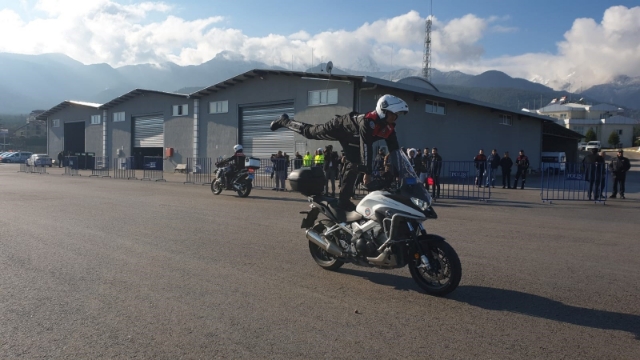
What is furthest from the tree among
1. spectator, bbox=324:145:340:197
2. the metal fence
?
the metal fence

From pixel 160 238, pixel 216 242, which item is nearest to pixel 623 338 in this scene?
pixel 216 242

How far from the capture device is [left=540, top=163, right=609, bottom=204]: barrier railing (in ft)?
51.0

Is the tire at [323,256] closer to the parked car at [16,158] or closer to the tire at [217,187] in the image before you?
the tire at [217,187]

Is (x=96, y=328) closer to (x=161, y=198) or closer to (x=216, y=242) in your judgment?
(x=216, y=242)

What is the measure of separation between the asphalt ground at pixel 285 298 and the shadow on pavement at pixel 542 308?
19 millimetres

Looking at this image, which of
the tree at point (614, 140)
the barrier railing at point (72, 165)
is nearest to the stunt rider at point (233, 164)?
the barrier railing at point (72, 165)

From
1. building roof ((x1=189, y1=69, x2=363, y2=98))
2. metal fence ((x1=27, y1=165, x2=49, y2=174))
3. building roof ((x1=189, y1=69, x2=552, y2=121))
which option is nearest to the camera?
building roof ((x1=189, y1=69, x2=552, y2=121))

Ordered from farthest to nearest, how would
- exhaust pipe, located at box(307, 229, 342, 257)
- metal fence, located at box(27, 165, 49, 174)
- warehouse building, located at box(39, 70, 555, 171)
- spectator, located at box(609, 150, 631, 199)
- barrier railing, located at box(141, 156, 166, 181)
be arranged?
metal fence, located at box(27, 165, 49, 174) → barrier railing, located at box(141, 156, 166, 181) → warehouse building, located at box(39, 70, 555, 171) → spectator, located at box(609, 150, 631, 199) → exhaust pipe, located at box(307, 229, 342, 257)

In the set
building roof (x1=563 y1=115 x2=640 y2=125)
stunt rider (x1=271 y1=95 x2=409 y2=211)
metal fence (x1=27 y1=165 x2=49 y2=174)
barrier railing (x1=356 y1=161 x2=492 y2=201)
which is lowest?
metal fence (x1=27 y1=165 x2=49 y2=174)

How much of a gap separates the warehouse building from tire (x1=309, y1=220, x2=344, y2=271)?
1853 cm

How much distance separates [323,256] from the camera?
6.29m

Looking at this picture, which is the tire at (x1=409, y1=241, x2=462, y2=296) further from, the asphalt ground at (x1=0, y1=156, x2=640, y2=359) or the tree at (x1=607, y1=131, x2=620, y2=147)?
the tree at (x1=607, y1=131, x2=620, y2=147)

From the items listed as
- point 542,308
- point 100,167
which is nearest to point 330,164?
point 542,308

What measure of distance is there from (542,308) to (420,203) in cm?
153
